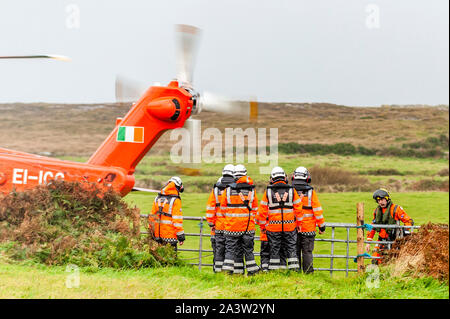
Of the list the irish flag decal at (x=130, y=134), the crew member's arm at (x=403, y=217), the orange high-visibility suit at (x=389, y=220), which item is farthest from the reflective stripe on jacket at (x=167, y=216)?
the crew member's arm at (x=403, y=217)

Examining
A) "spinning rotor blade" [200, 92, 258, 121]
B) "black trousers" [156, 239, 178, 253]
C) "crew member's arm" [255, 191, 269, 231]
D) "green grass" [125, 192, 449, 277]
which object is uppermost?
"spinning rotor blade" [200, 92, 258, 121]

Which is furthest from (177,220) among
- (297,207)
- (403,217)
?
(403,217)

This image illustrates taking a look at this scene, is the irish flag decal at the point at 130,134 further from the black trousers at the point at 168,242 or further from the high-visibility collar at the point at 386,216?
the high-visibility collar at the point at 386,216

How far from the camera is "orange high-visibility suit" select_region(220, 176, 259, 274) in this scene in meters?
10.7

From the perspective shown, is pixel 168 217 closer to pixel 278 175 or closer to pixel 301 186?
pixel 278 175

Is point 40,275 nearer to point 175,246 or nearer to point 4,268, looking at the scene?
point 4,268

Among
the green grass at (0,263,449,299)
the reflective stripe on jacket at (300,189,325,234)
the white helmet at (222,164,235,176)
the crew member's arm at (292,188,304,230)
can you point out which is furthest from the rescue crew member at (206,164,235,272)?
the reflective stripe on jacket at (300,189,325,234)

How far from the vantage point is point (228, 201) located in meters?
10.7

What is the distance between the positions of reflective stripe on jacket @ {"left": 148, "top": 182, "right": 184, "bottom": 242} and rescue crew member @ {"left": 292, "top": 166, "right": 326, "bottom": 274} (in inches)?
92.8

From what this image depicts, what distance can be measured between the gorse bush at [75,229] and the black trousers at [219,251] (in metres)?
0.79

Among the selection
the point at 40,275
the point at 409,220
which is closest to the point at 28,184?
the point at 40,275

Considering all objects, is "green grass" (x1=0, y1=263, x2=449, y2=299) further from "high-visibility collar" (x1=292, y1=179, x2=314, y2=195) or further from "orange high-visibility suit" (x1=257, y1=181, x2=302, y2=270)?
"high-visibility collar" (x1=292, y1=179, x2=314, y2=195)

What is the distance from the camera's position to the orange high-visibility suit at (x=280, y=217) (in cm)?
1084

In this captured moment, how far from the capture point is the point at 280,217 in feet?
35.6
